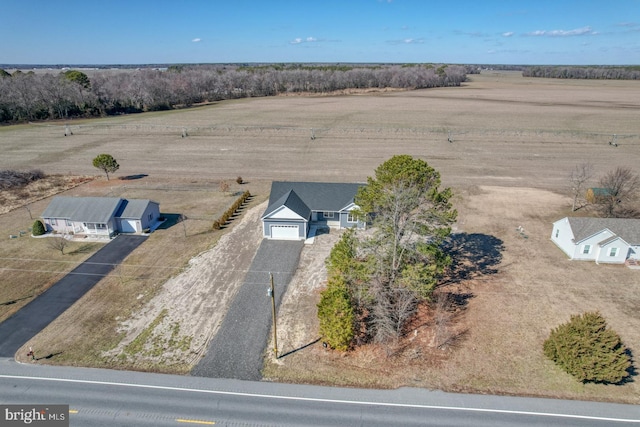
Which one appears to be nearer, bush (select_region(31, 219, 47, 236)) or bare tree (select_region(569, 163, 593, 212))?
bush (select_region(31, 219, 47, 236))

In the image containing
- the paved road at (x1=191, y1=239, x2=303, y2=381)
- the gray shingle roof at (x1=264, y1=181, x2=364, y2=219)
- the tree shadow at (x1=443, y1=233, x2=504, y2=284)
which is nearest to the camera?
the paved road at (x1=191, y1=239, x2=303, y2=381)

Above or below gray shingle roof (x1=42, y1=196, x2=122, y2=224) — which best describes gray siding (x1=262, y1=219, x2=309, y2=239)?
below

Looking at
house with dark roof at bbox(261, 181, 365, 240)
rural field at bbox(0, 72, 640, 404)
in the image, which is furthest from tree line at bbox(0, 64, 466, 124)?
house with dark roof at bbox(261, 181, 365, 240)

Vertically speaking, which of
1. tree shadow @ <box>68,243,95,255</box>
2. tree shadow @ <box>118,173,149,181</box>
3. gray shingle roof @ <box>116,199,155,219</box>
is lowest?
tree shadow @ <box>68,243,95,255</box>

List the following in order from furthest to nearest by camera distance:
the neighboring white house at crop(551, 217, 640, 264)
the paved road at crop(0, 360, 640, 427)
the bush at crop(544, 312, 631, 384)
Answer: the neighboring white house at crop(551, 217, 640, 264) → the bush at crop(544, 312, 631, 384) → the paved road at crop(0, 360, 640, 427)

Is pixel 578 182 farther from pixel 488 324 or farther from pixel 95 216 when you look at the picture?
pixel 95 216

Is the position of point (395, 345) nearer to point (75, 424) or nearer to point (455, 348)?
point (455, 348)

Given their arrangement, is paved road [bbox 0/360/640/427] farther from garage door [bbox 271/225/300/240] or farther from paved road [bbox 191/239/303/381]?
garage door [bbox 271/225/300/240]
